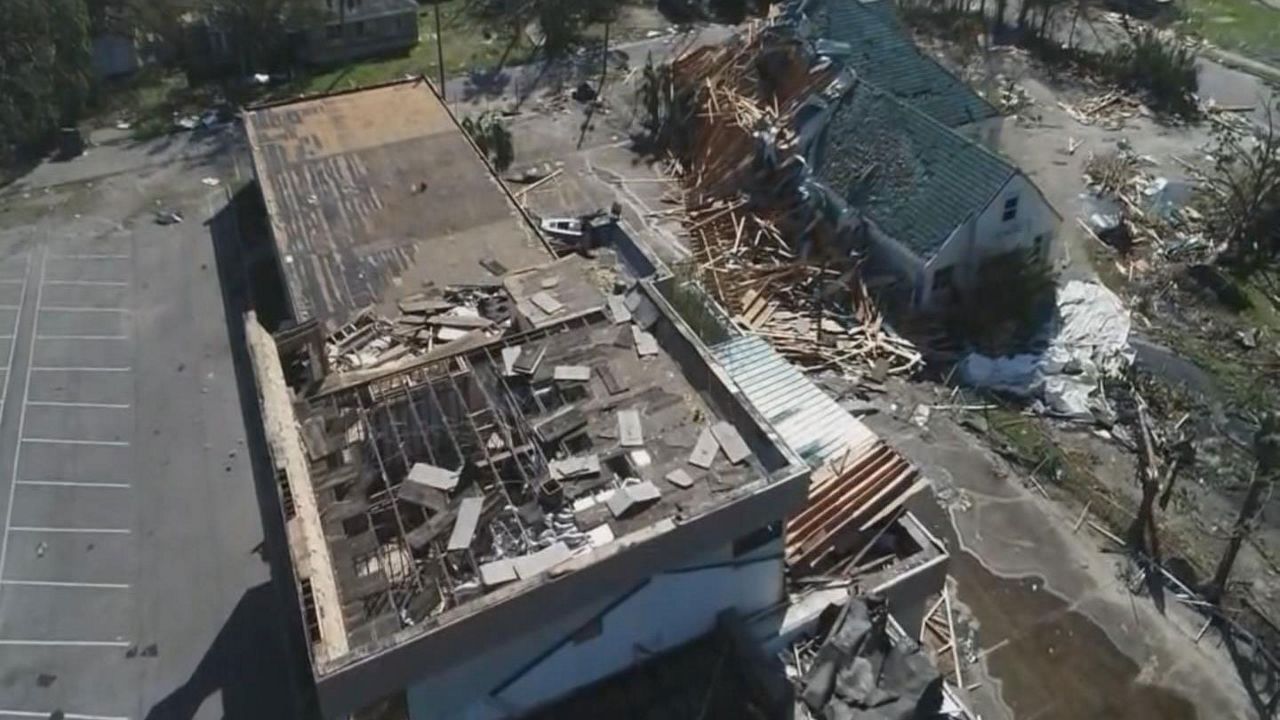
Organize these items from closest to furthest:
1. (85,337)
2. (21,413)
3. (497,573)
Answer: (497,573) < (21,413) < (85,337)

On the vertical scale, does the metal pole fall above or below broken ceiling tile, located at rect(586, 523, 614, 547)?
below

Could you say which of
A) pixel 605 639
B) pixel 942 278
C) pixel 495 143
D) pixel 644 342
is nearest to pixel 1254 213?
pixel 942 278

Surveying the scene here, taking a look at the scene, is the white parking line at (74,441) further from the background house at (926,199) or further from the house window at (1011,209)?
the house window at (1011,209)

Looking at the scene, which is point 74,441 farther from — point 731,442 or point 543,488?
point 731,442

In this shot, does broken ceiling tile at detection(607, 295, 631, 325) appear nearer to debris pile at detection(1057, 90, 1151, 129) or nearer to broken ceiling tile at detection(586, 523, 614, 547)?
broken ceiling tile at detection(586, 523, 614, 547)

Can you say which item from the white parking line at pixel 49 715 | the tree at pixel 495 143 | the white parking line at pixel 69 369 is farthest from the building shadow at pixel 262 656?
the tree at pixel 495 143

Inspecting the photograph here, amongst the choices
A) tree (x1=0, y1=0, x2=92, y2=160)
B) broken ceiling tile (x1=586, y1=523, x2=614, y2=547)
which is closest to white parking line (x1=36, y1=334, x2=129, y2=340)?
tree (x1=0, y1=0, x2=92, y2=160)
